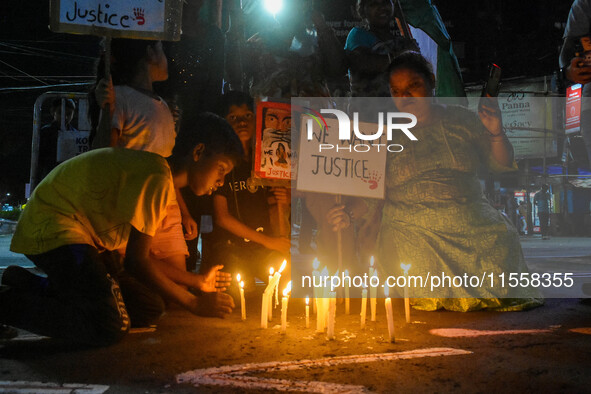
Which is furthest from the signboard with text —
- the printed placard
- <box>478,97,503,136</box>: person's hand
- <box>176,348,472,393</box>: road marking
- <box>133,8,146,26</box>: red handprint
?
<box>176,348,472,393</box>: road marking

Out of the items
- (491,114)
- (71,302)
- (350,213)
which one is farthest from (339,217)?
(71,302)

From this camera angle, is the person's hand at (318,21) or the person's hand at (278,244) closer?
the person's hand at (278,244)

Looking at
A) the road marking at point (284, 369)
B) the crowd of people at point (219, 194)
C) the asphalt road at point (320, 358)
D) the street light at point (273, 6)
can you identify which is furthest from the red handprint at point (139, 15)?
the road marking at point (284, 369)

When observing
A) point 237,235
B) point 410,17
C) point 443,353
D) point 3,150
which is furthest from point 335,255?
point 3,150

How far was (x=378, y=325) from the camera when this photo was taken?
147 inches

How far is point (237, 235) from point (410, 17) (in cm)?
327

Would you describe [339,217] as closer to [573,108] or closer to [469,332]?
[469,332]

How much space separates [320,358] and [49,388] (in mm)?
1305

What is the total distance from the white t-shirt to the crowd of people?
1 cm

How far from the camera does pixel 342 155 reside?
469cm

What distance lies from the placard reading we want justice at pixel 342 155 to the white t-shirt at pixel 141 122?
1.18 metres

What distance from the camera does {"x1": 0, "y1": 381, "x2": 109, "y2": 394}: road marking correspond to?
7.37 ft

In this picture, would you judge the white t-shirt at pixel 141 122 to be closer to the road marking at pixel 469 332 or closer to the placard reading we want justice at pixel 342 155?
the placard reading we want justice at pixel 342 155

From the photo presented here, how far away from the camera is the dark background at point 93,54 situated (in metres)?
17.7
